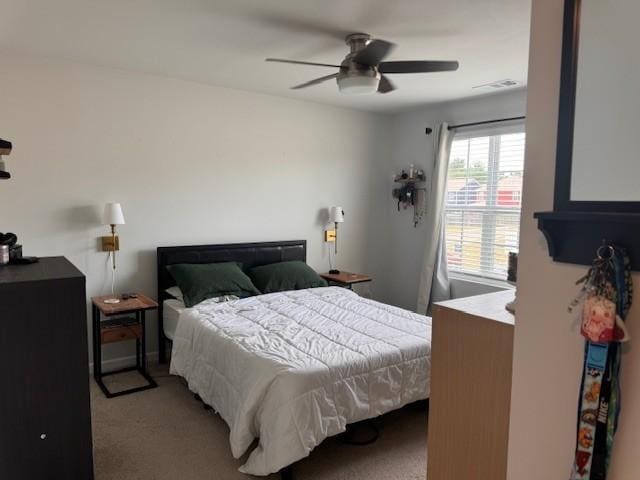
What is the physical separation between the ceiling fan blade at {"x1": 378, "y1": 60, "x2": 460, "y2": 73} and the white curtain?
2135 millimetres

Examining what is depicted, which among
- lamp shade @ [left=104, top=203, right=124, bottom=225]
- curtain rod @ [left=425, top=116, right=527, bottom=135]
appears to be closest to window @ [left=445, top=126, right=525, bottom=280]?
curtain rod @ [left=425, top=116, right=527, bottom=135]

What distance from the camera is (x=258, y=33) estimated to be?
2756 mm

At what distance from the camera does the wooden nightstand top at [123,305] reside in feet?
10.6

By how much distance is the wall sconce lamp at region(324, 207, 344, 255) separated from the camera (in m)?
4.84

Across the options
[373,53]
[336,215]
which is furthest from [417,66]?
[336,215]

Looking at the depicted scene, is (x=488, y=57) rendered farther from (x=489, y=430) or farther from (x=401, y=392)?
(x=489, y=430)

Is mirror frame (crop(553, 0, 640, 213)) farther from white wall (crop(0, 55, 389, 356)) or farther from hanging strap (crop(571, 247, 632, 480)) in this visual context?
white wall (crop(0, 55, 389, 356))

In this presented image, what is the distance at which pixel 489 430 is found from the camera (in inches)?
48.9

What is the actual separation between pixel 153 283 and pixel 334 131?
2.49 m

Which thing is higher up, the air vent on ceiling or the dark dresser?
the air vent on ceiling

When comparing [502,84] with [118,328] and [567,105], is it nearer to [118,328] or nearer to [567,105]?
[567,105]

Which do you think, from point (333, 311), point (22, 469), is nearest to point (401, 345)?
point (333, 311)

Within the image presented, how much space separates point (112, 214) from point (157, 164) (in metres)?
0.63

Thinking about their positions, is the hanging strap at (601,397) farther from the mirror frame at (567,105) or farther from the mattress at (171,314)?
the mattress at (171,314)
